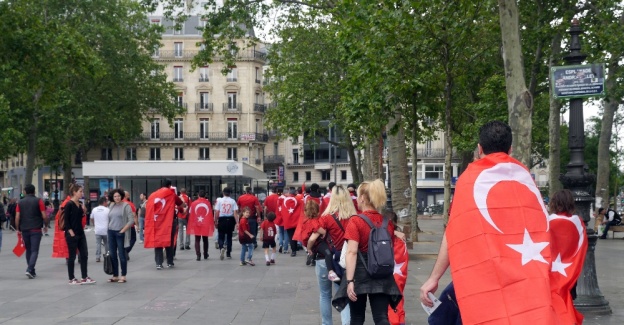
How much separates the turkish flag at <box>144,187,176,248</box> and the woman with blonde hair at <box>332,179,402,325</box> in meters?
11.5

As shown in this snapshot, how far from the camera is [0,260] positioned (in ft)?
77.1

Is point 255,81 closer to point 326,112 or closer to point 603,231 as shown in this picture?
point 326,112

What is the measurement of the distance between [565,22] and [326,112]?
25659 millimetres

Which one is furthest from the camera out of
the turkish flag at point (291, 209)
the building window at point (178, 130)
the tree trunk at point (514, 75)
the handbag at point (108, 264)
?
the building window at point (178, 130)

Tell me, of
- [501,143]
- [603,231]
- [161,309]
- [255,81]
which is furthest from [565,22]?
[255,81]

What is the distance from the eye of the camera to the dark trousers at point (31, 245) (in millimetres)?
17984

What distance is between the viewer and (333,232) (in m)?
9.71

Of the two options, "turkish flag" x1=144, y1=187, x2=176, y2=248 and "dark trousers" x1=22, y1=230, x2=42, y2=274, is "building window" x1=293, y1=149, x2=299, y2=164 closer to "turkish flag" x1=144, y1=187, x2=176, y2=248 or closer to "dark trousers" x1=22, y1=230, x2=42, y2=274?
"turkish flag" x1=144, y1=187, x2=176, y2=248

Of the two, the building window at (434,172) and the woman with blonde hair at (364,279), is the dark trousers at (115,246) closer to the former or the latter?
the woman with blonde hair at (364,279)

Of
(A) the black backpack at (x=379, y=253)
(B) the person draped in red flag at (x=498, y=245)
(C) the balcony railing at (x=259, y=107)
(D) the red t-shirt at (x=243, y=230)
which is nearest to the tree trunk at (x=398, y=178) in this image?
(D) the red t-shirt at (x=243, y=230)

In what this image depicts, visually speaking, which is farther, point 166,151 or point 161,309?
point 166,151

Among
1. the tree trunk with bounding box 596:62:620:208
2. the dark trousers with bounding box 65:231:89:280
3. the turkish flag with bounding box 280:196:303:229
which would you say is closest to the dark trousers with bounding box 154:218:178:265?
the dark trousers with bounding box 65:231:89:280

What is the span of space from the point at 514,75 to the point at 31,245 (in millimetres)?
9487

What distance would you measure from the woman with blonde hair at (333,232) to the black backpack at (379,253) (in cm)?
136
